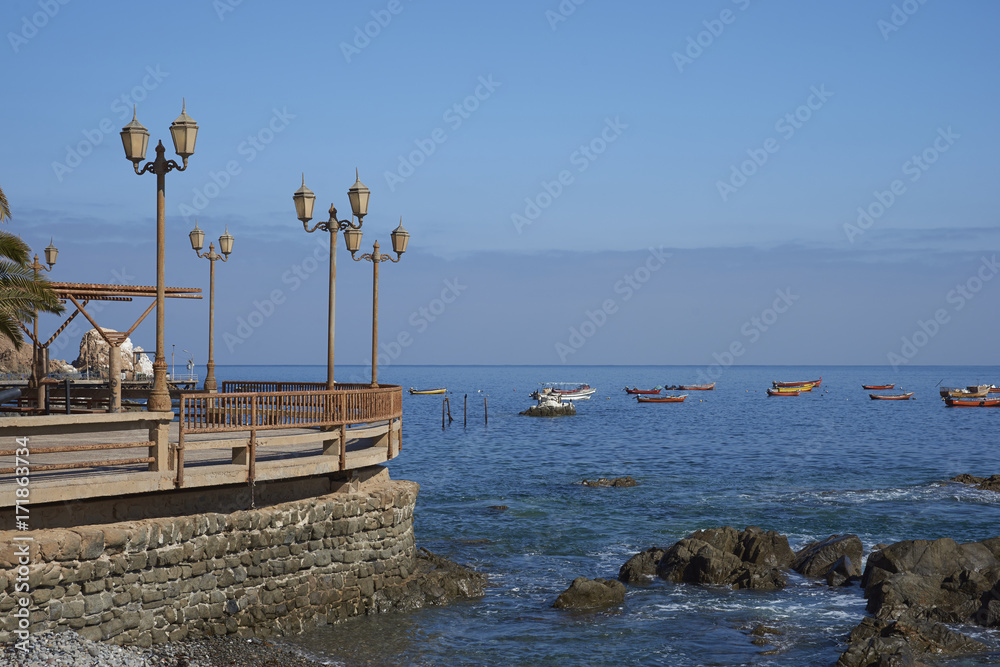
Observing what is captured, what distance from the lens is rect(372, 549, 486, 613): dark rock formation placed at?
1705 cm

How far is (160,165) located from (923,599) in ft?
55.7

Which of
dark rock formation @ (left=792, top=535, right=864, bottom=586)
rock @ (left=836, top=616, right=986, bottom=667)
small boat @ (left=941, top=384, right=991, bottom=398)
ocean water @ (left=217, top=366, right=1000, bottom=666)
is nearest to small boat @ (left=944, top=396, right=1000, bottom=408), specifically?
small boat @ (left=941, top=384, right=991, bottom=398)

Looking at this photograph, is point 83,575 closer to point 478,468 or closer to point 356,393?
point 356,393

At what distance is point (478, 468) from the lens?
47.8 m

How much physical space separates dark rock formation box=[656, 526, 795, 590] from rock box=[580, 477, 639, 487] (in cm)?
1642

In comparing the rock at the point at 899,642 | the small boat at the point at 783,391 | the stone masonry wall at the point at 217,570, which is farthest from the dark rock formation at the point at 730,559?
the small boat at the point at 783,391

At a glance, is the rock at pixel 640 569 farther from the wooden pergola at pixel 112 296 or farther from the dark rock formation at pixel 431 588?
the wooden pergola at pixel 112 296

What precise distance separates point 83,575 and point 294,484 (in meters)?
4.29

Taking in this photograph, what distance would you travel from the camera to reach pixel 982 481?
40.2 metres

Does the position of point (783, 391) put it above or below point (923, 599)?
above

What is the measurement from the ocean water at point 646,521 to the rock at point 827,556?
0.64m

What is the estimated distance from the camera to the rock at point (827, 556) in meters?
21.9

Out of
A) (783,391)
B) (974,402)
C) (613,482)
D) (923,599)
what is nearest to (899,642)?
(923,599)

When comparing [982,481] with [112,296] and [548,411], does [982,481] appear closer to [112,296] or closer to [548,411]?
[112,296]
